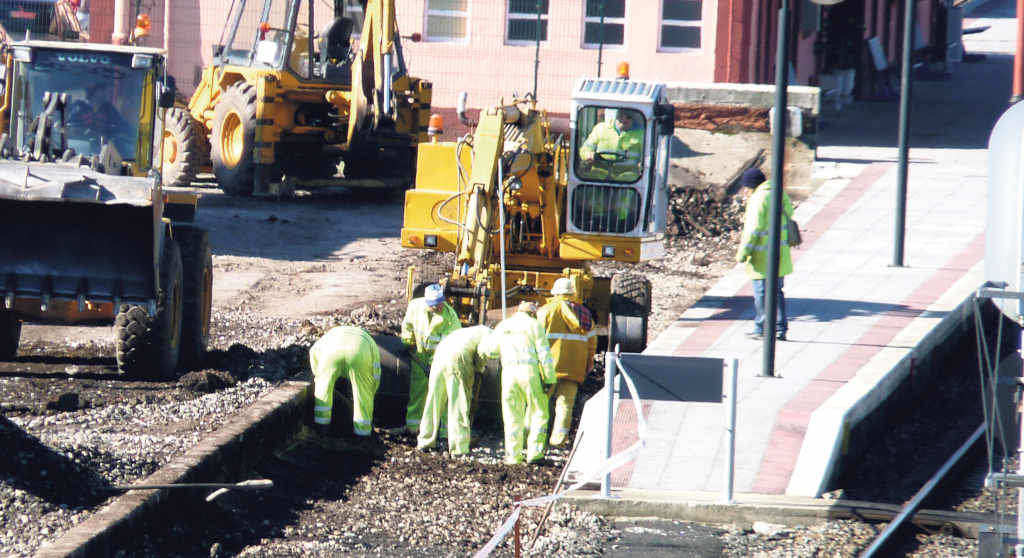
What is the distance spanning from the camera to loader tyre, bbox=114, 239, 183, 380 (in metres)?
13.6

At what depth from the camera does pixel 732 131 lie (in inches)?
936

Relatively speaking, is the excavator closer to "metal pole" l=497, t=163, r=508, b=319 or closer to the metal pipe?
"metal pole" l=497, t=163, r=508, b=319

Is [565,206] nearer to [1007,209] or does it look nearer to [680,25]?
[1007,209]

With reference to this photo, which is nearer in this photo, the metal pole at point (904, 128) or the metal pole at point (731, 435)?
the metal pole at point (731, 435)

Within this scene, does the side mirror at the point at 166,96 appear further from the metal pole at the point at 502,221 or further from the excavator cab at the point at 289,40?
the excavator cab at the point at 289,40

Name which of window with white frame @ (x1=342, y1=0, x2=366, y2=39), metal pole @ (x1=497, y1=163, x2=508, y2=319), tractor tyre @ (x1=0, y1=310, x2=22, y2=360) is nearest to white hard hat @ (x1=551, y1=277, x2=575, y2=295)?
metal pole @ (x1=497, y1=163, x2=508, y2=319)

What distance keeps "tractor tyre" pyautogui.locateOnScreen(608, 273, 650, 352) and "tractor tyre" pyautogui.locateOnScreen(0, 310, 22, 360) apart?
18.7 feet

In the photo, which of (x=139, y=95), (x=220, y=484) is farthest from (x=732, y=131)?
(x=220, y=484)

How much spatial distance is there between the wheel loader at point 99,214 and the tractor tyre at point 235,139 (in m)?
8.44

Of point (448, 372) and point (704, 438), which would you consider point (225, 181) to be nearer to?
point (448, 372)

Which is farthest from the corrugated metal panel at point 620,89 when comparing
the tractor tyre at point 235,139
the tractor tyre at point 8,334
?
the tractor tyre at point 235,139

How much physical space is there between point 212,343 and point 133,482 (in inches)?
202

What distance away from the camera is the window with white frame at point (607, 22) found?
94.4ft

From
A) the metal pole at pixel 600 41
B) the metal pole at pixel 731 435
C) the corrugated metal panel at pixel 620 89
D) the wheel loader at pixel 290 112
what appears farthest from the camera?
the metal pole at pixel 600 41
